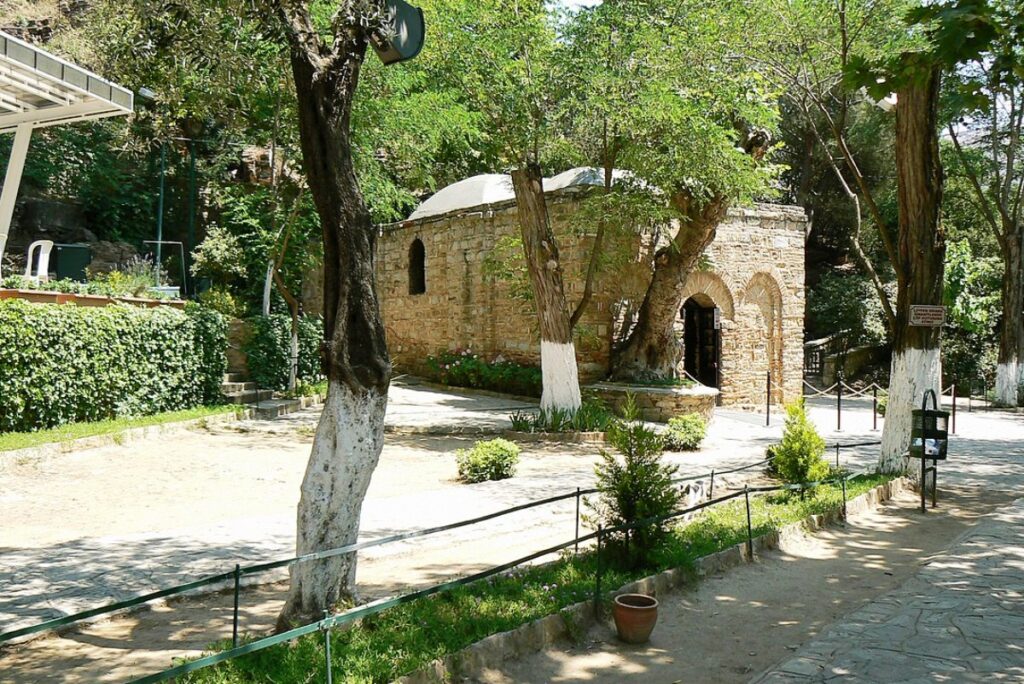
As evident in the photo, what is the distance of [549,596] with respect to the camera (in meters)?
5.36

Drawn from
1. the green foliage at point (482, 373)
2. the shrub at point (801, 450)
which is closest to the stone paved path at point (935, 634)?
the shrub at point (801, 450)

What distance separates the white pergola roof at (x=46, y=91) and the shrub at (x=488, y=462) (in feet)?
27.0

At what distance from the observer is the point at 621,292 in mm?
17250

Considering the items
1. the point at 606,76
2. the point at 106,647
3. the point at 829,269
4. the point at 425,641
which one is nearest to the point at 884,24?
the point at 606,76

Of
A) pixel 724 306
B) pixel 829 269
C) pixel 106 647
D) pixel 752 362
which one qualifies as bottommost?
pixel 106 647

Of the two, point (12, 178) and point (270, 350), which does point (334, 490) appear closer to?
point (12, 178)

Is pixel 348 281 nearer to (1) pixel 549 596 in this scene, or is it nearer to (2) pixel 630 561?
(1) pixel 549 596

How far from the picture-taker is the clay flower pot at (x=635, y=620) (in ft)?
16.7

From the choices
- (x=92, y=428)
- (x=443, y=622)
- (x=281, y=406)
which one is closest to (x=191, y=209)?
(x=281, y=406)

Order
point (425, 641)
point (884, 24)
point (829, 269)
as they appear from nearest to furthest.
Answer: point (425, 641) < point (884, 24) < point (829, 269)

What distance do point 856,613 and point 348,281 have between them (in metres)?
3.99

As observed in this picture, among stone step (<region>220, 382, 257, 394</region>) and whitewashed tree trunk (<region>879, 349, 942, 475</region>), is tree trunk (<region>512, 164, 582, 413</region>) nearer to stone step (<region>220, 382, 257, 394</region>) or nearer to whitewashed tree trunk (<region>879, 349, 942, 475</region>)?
whitewashed tree trunk (<region>879, 349, 942, 475</region>)

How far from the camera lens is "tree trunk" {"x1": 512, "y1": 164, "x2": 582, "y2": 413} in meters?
14.0

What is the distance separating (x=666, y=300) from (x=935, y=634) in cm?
1155
